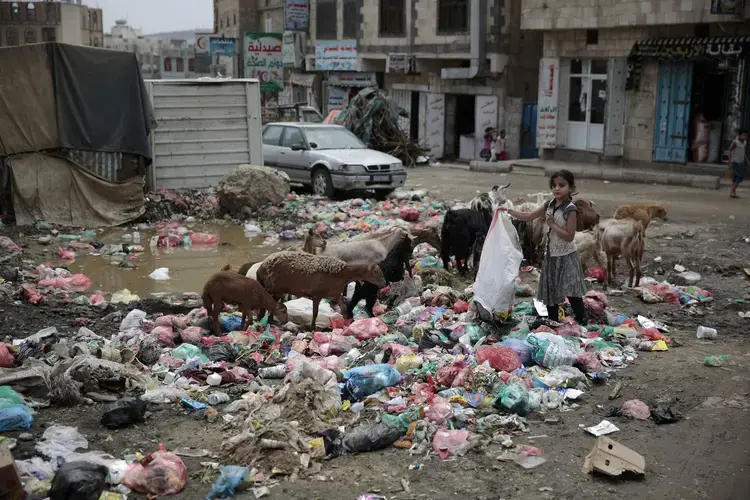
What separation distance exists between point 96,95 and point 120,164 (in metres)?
1.28

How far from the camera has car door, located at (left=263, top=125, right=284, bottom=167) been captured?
19328mm

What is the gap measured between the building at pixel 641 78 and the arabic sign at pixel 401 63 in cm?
600

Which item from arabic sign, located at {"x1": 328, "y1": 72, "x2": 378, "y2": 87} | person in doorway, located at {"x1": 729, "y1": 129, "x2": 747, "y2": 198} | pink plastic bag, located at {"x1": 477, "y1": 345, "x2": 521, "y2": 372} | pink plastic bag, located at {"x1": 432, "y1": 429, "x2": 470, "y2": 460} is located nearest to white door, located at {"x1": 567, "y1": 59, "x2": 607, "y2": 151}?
person in doorway, located at {"x1": 729, "y1": 129, "x2": 747, "y2": 198}

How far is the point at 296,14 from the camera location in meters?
35.4

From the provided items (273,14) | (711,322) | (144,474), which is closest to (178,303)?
(144,474)

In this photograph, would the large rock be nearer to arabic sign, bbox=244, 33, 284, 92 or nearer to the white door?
the white door

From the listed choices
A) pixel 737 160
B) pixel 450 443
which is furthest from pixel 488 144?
pixel 450 443

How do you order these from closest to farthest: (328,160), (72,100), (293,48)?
(72,100), (328,160), (293,48)

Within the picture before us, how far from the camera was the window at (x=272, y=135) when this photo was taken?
63.9ft

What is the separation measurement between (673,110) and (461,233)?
13.9 meters

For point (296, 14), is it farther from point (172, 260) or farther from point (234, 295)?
point (234, 295)

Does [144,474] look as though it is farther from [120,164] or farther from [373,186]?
[373,186]

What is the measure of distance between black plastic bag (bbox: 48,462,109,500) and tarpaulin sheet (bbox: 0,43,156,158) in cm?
1110

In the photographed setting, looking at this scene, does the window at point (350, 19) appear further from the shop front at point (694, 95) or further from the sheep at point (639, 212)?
the sheep at point (639, 212)
